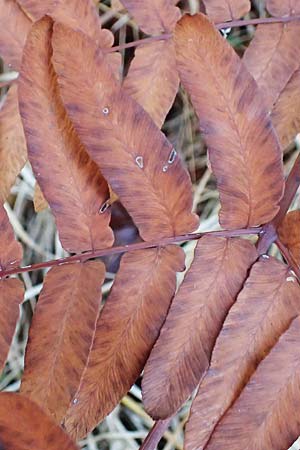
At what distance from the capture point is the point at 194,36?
53cm

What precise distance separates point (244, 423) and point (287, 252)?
16 centimetres

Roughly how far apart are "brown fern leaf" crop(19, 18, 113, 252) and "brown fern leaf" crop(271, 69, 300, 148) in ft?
0.68

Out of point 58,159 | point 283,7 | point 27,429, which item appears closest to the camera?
point 27,429

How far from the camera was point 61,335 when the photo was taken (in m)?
0.56

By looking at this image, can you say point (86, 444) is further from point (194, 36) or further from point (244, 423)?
point (194, 36)

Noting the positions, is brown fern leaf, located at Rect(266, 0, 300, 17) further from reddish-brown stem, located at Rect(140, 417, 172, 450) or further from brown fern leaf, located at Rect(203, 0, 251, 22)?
reddish-brown stem, located at Rect(140, 417, 172, 450)

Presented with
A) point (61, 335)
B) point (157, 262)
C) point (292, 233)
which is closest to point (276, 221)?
point (292, 233)

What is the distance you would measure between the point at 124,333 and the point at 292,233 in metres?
0.18

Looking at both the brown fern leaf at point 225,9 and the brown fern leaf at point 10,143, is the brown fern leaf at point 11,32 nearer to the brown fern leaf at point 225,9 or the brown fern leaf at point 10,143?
the brown fern leaf at point 10,143

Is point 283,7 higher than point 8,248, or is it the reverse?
point 283,7

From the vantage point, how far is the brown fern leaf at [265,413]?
53cm

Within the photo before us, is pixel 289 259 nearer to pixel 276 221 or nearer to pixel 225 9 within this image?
pixel 276 221

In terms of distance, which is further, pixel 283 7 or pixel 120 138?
pixel 283 7

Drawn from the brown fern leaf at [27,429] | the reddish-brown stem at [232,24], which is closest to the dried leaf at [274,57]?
the reddish-brown stem at [232,24]
